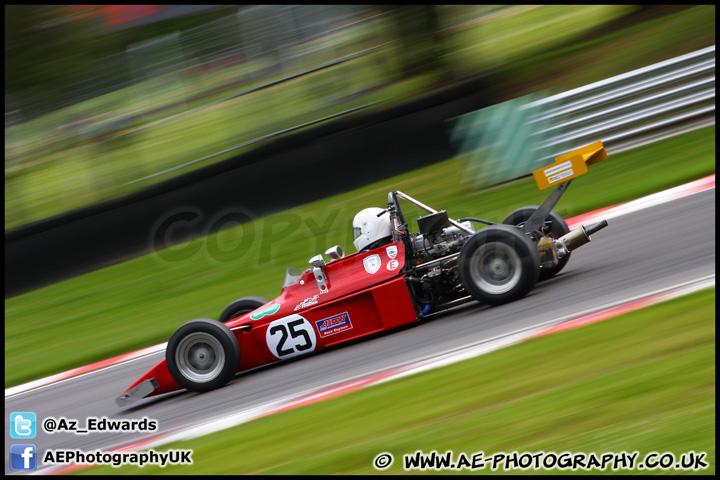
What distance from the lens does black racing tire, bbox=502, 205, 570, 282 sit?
7004 millimetres

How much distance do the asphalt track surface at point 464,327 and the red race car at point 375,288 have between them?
0.17 m

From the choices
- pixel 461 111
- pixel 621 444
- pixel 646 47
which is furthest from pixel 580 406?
pixel 646 47

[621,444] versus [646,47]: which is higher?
[646,47]

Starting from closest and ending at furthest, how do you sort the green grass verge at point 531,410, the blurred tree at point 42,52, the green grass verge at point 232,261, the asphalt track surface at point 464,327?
1. the green grass verge at point 531,410
2. the asphalt track surface at point 464,327
3. the green grass verge at point 232,261
4. the blurred tree at point 42,52

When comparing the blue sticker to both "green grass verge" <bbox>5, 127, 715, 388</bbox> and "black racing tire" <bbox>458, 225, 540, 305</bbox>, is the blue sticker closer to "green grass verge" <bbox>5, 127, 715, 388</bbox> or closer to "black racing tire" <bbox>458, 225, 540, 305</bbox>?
"black racing tire" <bbox>458, 225, 540, 305</bbox>

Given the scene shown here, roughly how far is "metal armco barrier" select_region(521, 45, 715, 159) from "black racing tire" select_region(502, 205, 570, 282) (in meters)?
3.89

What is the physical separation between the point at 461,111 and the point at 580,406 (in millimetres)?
7909

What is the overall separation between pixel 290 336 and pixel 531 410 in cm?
292

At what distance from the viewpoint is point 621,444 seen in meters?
4.08

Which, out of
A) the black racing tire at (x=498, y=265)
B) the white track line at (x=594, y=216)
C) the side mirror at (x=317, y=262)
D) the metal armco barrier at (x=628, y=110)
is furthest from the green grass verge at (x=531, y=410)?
the metal armco barrier at (x=628, y=110)

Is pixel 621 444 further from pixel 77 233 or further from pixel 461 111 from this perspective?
pixel 77 233

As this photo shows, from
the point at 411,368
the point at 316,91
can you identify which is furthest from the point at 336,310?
the point at 316,91

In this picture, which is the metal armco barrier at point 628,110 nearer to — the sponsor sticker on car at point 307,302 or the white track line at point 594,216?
the white track line at point 594,216

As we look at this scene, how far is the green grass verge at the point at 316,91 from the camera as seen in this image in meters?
13.0
